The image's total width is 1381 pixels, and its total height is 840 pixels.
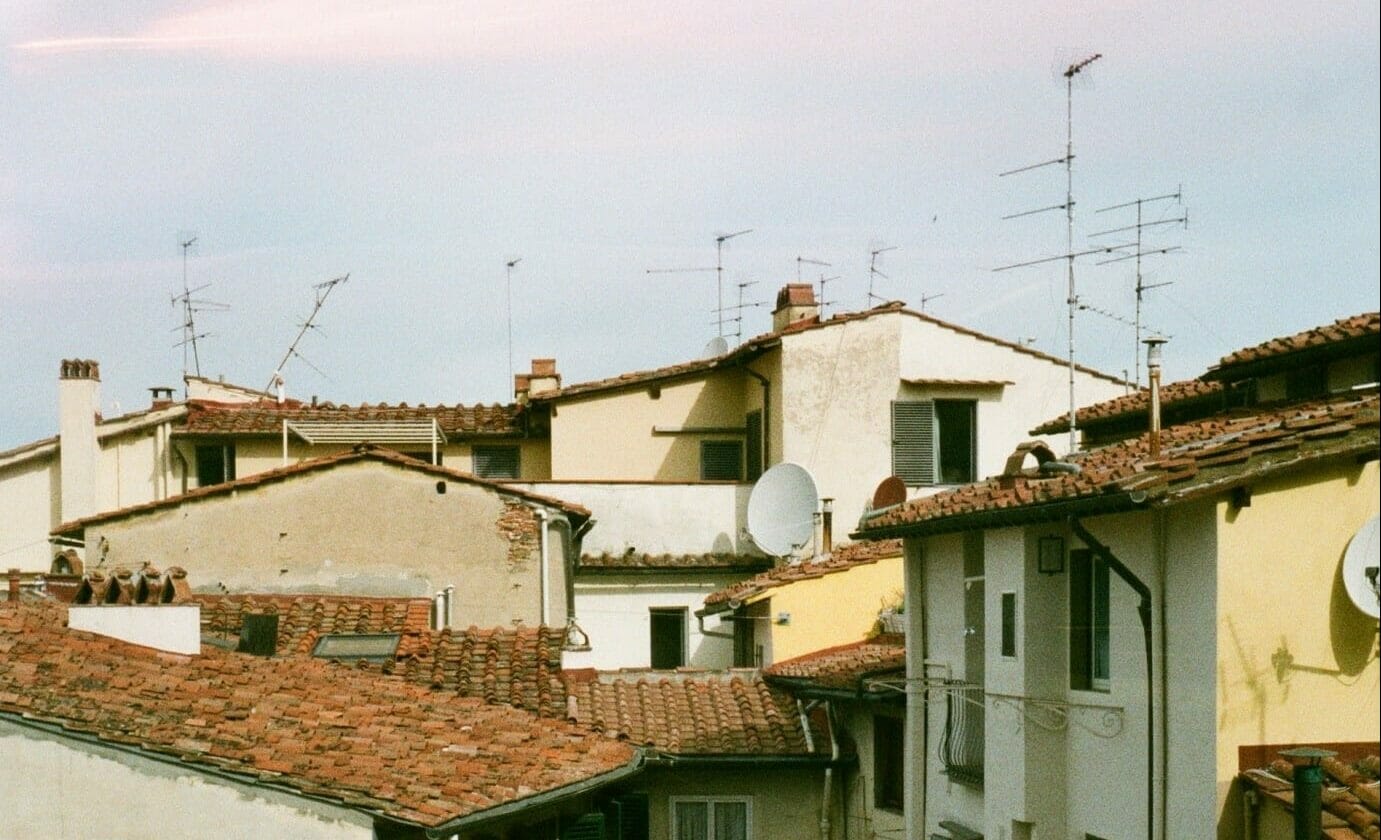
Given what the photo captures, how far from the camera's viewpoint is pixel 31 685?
44.2ft

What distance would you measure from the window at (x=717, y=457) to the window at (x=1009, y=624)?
17.6 meters

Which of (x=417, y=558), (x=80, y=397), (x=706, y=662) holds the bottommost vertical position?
(x=706, y=662)

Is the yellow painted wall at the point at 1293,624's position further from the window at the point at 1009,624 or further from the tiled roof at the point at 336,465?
the tiled roof at the point at 336,465

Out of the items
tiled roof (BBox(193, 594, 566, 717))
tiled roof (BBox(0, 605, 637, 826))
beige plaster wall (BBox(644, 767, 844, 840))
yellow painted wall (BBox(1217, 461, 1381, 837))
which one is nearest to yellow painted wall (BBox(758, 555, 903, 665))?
beige plaster wall (BBox(644, 767, 844, 840))

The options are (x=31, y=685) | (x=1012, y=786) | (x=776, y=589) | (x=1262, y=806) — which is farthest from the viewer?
(x=776, y=589)

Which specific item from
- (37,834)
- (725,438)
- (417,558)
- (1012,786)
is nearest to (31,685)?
(37,834)

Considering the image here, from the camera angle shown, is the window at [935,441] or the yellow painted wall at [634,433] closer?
the window at [935,441]

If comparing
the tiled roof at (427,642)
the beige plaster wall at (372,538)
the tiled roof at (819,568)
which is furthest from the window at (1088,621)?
the beige plaster wall at (372,538)

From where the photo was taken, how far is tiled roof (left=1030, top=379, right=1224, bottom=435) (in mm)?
19641

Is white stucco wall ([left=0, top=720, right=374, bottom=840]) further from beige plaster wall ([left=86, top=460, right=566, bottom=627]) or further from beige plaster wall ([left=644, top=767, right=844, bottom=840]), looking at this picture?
beige plaster wall ([left=86, top=460, right=566, bottom=627])

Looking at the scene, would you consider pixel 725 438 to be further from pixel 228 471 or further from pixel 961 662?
pixel 961 662

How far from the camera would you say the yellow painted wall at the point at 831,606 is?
25875mm

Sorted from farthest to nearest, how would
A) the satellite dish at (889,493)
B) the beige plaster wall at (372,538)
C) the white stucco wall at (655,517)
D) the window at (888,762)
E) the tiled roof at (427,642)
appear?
the white stucco wall at (655,517)
the satellite dish at (889,493)
the beige plaster wall at (372,538)
the window at (888,762)
the tiled roof at (427,642)

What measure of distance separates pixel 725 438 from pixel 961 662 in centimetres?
1598
